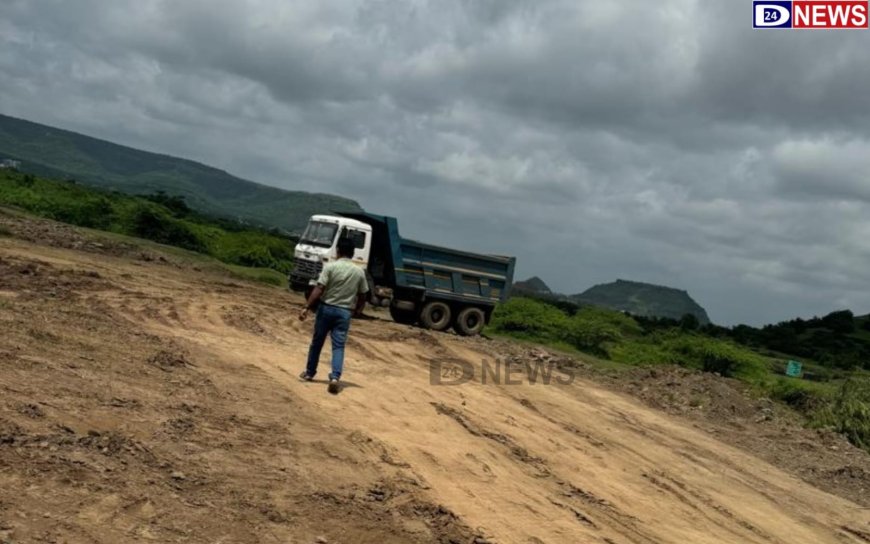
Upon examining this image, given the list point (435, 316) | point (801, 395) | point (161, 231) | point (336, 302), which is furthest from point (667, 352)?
point (161, 231)

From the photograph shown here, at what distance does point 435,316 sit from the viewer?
839 inches

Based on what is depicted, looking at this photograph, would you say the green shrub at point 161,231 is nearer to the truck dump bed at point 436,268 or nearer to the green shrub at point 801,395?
the truck dump bed at point 436,268

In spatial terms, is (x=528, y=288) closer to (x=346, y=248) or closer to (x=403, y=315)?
(x=403, y=315)

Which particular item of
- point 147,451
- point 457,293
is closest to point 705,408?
point 457,293

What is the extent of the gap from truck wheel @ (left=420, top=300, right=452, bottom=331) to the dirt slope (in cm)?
684

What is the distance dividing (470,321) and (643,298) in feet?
229

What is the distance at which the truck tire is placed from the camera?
20.9 metres

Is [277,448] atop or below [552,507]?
atop

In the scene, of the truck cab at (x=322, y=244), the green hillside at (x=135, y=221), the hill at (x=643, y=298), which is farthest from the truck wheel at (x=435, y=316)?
the hill at (x=643, y=298)

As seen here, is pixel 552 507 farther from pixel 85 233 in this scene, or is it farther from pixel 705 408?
pixel 85 233

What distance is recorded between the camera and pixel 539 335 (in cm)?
2558

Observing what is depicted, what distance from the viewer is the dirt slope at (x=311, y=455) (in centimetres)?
507

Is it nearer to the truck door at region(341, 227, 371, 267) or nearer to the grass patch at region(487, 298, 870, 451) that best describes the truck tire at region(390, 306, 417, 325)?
the truck door at region(341, 227, 371, 267)

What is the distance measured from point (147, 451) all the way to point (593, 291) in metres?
92.4
